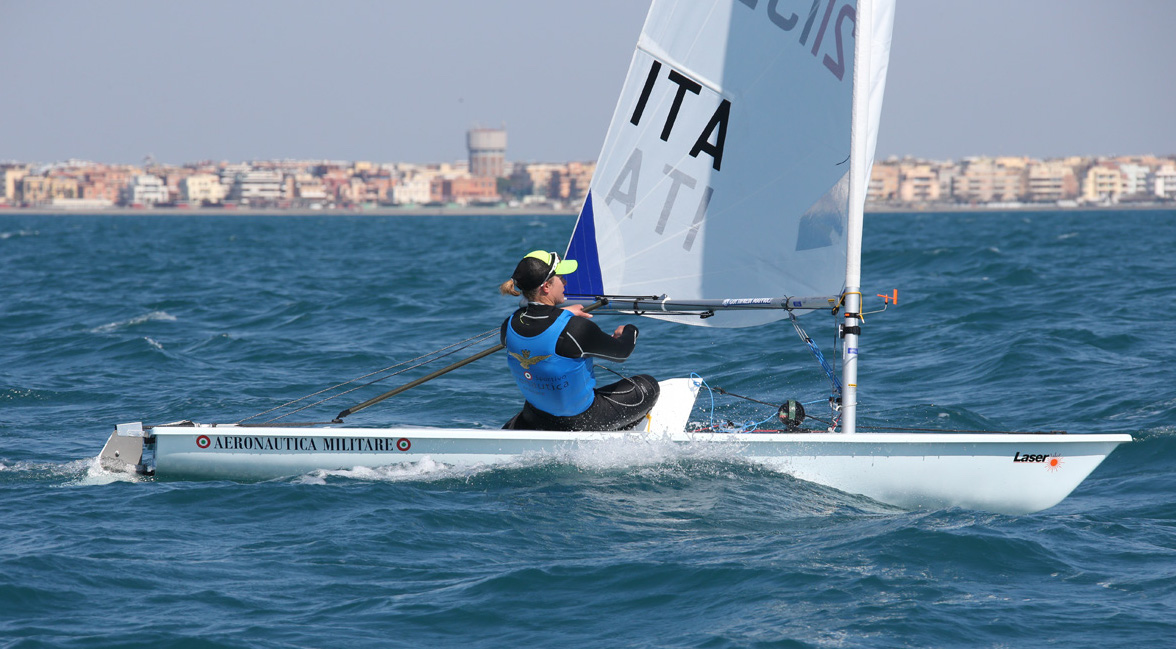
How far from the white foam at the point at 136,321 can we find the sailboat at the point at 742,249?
24.4ft

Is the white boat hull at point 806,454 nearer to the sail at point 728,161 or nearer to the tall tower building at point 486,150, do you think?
the sail at point 728,161

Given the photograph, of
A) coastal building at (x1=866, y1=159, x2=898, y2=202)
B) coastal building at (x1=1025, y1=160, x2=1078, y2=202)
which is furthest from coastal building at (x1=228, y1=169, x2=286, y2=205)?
coastal building at (x1=1025, y1=160, x2=1078, y2=202)

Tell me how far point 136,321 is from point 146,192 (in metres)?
137

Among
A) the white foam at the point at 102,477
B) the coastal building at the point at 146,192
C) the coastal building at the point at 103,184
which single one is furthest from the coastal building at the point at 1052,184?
the white foam at the point at 102,477

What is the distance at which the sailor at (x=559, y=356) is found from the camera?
16.2ft

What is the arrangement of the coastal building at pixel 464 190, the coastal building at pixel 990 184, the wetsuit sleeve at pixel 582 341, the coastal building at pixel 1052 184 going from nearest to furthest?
the wetsuit sleeve at pixel 582 341
the coastal building at pixel 1052 184
the coastal building at pixel 990 184
the coastal building at pixel 464 190

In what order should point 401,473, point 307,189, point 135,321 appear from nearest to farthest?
1. point 401,473
2. point 135,321
3. point 307,189

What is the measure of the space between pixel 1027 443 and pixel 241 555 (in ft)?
11.2

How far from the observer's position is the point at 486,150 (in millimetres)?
181750

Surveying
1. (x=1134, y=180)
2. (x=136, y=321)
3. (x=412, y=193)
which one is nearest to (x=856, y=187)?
(x=136, y=321)

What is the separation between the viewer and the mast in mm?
4961

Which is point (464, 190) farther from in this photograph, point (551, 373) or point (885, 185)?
point (551, 373)

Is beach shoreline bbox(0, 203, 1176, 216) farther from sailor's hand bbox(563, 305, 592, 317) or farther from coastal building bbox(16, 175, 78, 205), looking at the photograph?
sailor's hand bbox(563, 305, 592, 317)

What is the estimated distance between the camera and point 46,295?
16.4 metres
